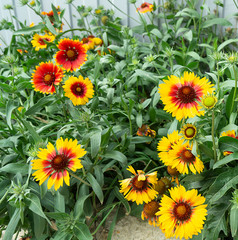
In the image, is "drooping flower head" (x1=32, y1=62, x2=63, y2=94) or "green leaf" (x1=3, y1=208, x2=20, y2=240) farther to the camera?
"drooping flower head" (x1=32, y1=62, x2=63, y2=94)

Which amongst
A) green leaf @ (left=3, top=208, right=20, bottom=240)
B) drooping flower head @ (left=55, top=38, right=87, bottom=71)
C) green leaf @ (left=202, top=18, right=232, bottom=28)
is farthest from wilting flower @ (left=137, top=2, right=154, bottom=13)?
green leaf @ (left=3, top=208, right=20, bottom=240)

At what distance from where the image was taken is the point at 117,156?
120cm

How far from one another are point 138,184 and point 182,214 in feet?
0.62

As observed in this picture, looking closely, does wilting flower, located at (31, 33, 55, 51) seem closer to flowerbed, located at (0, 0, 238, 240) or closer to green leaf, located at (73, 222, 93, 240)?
flowerbed, located at (0, 0, 238, 240)

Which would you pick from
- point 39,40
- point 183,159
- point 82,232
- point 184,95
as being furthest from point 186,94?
point 39,40

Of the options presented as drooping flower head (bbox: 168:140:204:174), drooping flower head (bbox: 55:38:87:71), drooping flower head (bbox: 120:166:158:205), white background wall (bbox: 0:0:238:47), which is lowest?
drooping flower head (bbox: 120:166:158:205)

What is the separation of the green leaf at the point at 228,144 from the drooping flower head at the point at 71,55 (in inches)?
26.4

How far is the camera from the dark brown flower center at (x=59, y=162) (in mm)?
946

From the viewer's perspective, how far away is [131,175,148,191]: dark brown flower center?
3.51 feet

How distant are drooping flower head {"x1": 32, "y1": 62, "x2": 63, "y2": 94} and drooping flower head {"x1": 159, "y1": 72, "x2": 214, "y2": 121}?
1.64 ft

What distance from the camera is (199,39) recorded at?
207cm

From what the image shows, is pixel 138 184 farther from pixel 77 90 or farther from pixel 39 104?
pixel 39 104

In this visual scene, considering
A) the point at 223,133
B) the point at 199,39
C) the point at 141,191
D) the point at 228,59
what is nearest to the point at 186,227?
the point at 141,191

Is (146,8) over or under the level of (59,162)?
over
